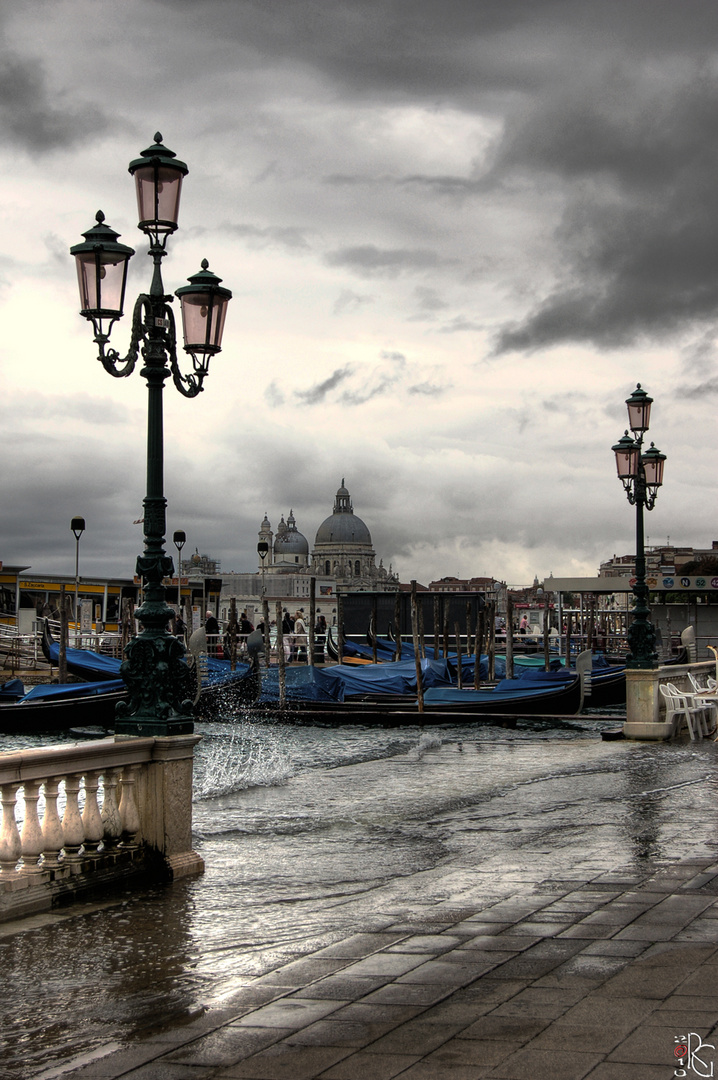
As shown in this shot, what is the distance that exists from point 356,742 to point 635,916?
15344 millimetres

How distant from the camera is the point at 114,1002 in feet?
14.7

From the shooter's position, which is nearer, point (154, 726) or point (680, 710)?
point (154, 726)

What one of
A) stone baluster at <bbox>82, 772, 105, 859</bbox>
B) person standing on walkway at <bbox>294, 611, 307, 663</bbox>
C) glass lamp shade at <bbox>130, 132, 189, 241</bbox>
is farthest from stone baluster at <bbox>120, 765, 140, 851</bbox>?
person standing on walkway at <bbox>294, 611, 307, 663</bbox>

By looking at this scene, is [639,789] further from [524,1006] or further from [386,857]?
[524,1006]

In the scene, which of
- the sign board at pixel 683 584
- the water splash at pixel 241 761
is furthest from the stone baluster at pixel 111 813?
the sign board at pixel 683 584

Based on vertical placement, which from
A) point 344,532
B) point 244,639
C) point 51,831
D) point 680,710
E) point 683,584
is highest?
point 344,532

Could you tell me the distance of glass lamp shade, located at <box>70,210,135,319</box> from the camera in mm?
7230

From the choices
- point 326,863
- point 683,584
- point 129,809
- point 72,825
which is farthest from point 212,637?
point 72,825

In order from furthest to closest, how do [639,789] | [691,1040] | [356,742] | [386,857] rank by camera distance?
[356,742] < [639,789] < [386,857] < [691,1040]

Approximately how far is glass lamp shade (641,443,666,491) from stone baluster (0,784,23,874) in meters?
11.8

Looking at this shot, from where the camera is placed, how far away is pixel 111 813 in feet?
22.1

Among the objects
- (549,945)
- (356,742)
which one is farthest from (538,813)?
(356,742)

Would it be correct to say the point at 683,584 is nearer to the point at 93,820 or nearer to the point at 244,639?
the point at 244,639

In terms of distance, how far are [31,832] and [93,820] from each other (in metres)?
0.50
